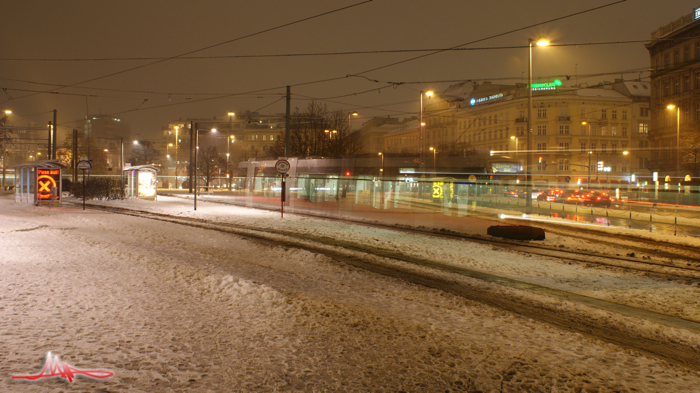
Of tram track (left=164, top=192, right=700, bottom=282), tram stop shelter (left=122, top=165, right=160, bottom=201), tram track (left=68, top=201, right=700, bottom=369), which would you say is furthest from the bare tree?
tram track (left=68, top=201, right=700, bottom=369)

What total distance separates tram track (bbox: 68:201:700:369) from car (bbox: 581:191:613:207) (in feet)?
81.1

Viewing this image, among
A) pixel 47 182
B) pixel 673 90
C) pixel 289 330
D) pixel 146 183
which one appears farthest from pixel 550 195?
pixel 289 330

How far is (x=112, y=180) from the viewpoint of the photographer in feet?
130

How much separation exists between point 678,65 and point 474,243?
5624 centimetres

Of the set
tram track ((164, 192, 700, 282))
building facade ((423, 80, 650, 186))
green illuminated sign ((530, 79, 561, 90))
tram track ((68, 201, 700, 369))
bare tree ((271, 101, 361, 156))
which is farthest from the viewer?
building facade ((423, 80, 650, 186))

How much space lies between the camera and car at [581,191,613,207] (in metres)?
33.6

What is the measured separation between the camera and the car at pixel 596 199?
110 feet

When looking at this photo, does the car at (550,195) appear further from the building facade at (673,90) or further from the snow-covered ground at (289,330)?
the snow-covered ground at (289,330)

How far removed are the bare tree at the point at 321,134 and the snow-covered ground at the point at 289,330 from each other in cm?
3836

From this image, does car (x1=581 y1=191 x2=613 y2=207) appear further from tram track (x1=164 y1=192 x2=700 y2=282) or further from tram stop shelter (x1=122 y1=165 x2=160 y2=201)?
tram stop shelter (x1=122 y1=165 x2=160 y2=201)

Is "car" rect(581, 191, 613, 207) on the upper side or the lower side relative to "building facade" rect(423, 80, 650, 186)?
lower

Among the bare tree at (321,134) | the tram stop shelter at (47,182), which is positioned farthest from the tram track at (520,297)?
the bare tree at (321,134)

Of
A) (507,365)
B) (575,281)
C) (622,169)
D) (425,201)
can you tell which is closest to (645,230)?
(425,201)

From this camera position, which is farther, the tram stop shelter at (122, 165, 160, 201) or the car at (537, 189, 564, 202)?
the car at (537, 189, 564, 202)
